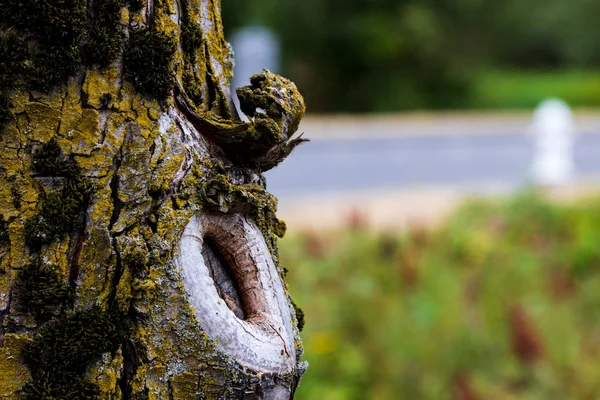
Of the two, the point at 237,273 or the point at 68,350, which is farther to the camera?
the point at 237,273

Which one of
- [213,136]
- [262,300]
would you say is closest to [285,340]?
[262,300]

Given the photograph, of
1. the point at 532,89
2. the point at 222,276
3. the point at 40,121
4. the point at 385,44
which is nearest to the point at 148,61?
the point at 40,121

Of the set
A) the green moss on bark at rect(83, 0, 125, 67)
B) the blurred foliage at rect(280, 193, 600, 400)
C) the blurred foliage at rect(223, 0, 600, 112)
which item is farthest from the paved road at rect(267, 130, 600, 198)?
the green moss on bark at rect(83, 0, 125, 67)

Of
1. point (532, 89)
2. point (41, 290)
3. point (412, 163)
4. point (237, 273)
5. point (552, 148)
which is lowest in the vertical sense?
point (41, 290)

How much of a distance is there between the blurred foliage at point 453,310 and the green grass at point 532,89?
61.6ft

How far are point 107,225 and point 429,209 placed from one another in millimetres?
8083

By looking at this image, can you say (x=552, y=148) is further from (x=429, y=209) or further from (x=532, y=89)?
(x=532, y=89)

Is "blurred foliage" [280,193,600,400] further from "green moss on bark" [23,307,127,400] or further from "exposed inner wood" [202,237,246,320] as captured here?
"green moss on bark" [23,307,127,400]

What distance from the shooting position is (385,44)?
69.0ft

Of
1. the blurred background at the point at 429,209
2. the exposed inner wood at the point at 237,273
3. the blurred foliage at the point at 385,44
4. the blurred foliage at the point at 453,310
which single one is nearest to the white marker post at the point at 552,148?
the blurred background at the point at 429,209

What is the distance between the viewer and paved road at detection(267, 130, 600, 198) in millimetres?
12516

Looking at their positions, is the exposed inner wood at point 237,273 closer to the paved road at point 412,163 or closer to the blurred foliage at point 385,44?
the paved road at point 412,163

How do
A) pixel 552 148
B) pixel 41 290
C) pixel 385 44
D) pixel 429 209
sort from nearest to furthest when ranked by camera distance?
pixel 41 290
pixel 429 209
pixel 552 148
pixel 385 44

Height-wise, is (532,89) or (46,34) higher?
(532,89)
